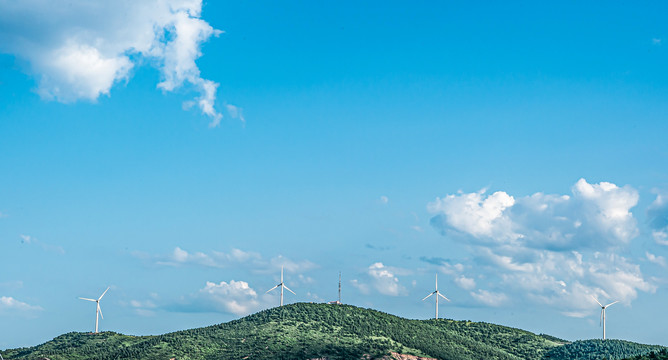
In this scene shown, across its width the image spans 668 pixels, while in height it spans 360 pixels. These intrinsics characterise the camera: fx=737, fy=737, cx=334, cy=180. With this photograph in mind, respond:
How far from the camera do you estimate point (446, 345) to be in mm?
197125

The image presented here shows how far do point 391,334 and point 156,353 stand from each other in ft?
199

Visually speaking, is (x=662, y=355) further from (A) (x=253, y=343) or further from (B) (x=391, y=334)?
(A) (x=253, y=343)

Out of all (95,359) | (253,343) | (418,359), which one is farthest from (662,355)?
(95,359)

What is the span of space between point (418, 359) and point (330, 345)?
2130 cm

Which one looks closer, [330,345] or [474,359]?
[330,345]

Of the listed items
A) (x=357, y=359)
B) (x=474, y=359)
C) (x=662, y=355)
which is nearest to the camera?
(x=662, y=355)

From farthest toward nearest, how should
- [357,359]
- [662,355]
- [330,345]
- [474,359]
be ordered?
[474,359], [330,345], [357,359], [662,355]

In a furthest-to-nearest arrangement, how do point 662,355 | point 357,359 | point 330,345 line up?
point 330,345
point 357,359
point 662,355

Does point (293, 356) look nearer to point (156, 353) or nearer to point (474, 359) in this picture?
point (156, 353)

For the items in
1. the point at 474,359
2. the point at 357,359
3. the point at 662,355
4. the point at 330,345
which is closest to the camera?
Result: the point at 662,355

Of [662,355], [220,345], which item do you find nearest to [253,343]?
[220,345]

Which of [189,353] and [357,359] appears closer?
[357,359]

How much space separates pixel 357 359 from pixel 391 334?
1197 inches

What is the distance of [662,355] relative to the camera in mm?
133000
